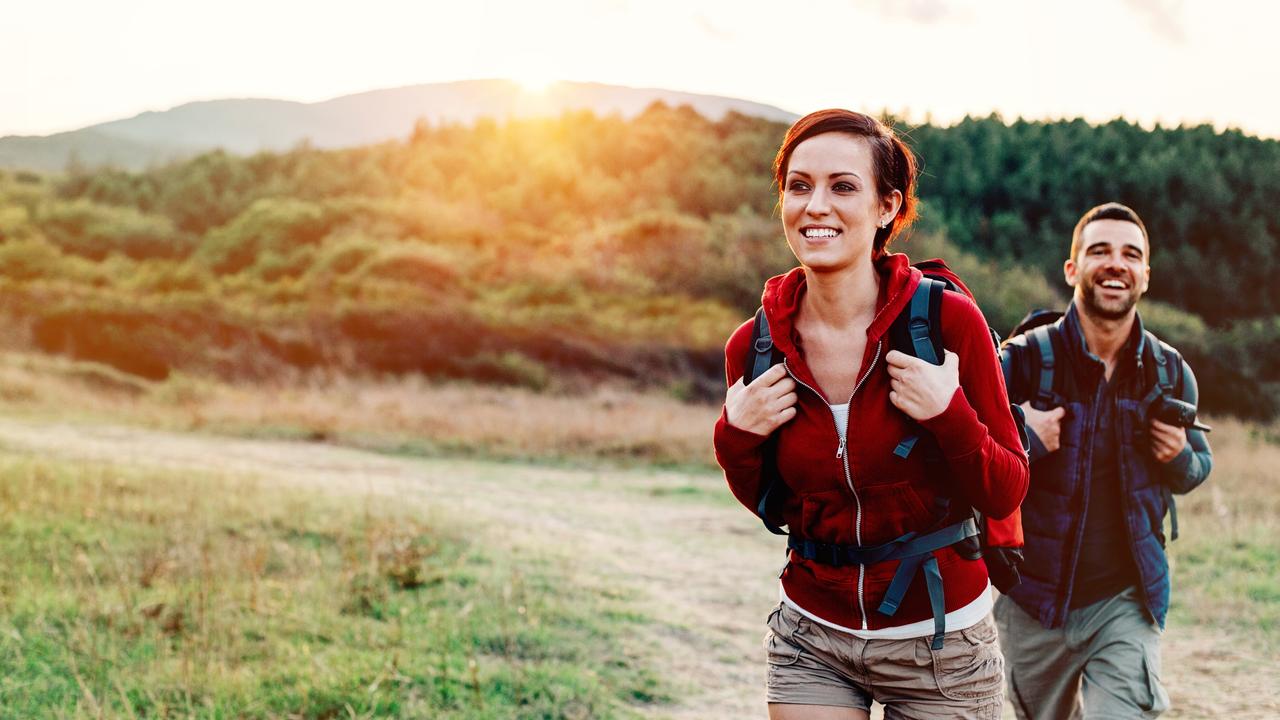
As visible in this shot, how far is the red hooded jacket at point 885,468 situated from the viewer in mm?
2309

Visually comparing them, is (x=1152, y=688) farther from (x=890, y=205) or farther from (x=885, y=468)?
(x=890, y=205)

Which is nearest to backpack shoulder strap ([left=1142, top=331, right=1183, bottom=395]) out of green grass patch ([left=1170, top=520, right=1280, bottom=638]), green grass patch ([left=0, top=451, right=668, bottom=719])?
green grass patch ([left=0, top=451, right=668, bottom=719])

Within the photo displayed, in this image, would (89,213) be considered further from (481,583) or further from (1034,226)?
(481,583)

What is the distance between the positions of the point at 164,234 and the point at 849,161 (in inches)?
1817

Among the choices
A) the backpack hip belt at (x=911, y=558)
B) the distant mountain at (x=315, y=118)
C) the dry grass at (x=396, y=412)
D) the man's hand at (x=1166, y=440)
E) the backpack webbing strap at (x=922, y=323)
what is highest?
the distant mountain at (x=315, y=118)

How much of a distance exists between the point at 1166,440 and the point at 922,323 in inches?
80.3

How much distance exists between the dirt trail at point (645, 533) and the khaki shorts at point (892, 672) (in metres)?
3.26

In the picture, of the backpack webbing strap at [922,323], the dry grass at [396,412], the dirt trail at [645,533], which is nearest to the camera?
the backpack webbing strap at [922,323]

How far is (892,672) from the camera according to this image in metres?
2.37

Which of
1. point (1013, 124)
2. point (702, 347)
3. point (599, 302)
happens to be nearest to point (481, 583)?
point (702, 347)

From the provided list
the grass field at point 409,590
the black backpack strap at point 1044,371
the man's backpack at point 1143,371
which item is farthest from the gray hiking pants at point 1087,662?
the grass field at point 409,590

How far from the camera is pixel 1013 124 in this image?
1911 inches

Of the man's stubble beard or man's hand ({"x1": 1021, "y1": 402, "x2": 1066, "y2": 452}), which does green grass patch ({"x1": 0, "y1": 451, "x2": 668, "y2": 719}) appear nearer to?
man's hand ({"x1": 1021, "y1": 402, "x2": 1066, "y2": 452})

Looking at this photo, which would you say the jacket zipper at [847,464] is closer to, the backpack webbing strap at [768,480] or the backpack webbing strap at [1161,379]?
the backpack webbing strap at [768,480]
